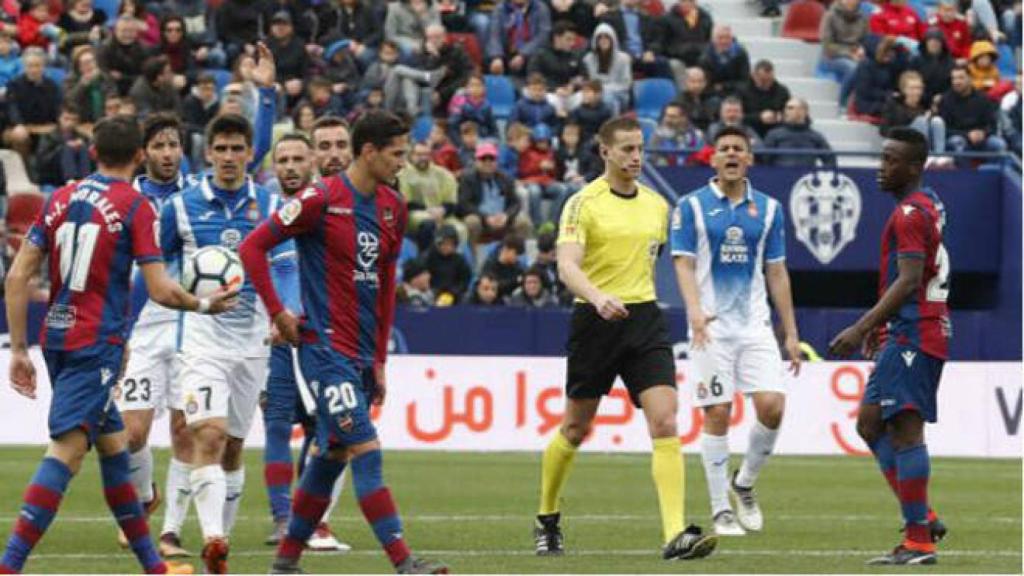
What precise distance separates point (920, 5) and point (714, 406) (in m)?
21.2

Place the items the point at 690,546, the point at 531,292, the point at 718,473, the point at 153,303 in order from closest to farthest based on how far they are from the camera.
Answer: the point at 690,546 < the point at 153,303 < the point at 718,473 < the point at 531,292

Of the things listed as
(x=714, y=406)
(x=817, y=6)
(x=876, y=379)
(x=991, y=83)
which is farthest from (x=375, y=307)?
(x=817, y=6)

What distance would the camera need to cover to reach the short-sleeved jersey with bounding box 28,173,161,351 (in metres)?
10.9

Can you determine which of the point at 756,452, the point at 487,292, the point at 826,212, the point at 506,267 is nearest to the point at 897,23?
the point at 826,212

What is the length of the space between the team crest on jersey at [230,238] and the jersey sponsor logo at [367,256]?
1838 millimetres

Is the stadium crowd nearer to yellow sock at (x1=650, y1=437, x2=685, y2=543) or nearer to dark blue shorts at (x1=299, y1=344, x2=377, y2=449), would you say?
yellow sock at (x1=650, y1=437, x2=685, y2=543)

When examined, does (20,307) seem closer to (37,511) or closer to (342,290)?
(37,511)

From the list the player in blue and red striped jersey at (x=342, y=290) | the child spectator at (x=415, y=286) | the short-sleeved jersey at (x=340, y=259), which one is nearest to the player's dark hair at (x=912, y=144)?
the player in blue and red striped jersey at (x=342, y=290)

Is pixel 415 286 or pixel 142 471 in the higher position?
pixel 142 471

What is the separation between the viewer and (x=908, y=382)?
13086mm

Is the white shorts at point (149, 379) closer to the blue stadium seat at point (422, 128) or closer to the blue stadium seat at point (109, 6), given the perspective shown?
the blue stadium seat at point (422, 128)

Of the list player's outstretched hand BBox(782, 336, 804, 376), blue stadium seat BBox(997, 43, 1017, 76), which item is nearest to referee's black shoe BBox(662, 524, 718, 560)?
player's outstretched hand BBox(782, 336, 804, 376)

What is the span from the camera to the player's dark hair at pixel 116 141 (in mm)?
10930

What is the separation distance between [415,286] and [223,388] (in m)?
14.0
